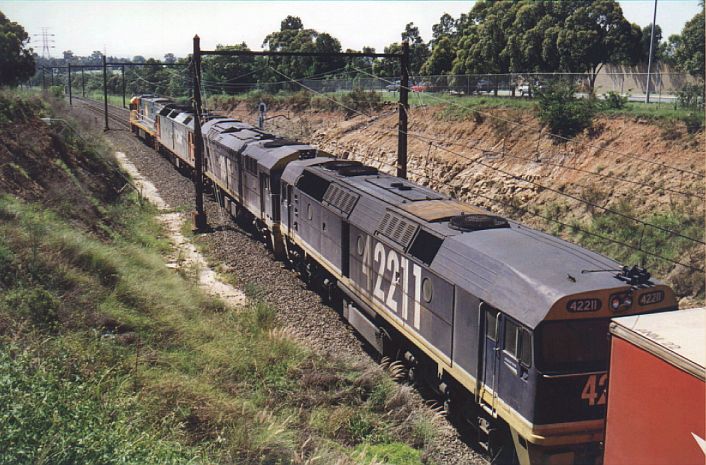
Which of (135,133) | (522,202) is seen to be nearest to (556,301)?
(522,202)

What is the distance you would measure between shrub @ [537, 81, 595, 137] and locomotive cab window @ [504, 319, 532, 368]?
22013 millimetres

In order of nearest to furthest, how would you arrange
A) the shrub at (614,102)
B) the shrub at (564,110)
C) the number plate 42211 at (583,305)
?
the number plate 42211 at (583,305) < the shrub at (564,110) < the shrub at (614,102)

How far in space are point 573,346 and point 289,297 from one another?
1117cm

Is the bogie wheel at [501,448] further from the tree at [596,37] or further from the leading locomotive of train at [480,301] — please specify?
the tree at [596,37]

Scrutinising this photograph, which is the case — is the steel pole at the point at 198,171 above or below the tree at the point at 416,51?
below

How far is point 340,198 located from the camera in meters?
17.1

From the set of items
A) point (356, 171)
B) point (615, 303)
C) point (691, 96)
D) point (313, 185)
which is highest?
point (691, 96)

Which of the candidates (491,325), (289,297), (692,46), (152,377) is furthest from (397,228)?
(692,46)

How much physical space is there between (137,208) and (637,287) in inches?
949

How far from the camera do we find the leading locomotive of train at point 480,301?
9562mm

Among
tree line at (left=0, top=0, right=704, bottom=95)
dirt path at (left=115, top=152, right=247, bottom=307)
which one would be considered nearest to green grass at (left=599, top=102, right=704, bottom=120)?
tree line at (left=0, top=0, right=704, bottom=95)

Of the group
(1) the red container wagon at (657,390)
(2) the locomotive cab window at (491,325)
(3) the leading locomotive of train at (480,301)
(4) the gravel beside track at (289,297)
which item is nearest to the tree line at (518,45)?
(4) the gravel beside track at (289,297)

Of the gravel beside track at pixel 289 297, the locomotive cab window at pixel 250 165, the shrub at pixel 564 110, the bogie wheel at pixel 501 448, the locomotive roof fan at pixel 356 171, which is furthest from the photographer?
the shrub at pixel 564 110

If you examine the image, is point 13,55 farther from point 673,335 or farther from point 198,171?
point 673,335
